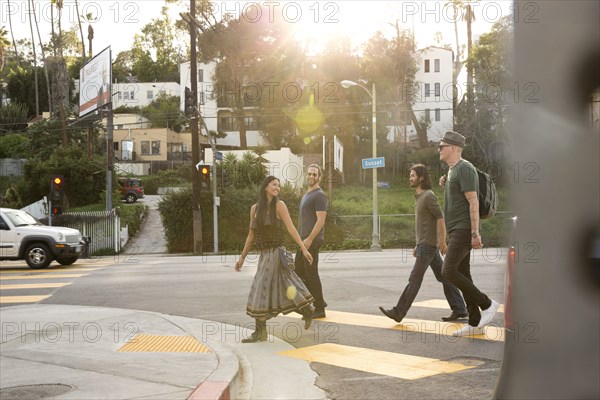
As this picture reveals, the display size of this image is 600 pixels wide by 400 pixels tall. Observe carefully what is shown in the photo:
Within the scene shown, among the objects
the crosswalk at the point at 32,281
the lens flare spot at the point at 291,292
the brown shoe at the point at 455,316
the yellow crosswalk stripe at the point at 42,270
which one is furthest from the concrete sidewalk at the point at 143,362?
the yellow crosswalk stripe at the point at 42,270

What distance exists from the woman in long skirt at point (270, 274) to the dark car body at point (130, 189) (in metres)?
38.5

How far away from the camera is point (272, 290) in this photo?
7.60 m

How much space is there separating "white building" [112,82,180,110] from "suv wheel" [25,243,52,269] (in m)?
55.4

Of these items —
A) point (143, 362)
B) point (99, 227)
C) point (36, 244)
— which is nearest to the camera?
point (143, 362)

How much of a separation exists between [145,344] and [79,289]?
6.23m

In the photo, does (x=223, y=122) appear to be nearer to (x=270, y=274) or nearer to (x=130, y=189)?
(x=130, y=189)

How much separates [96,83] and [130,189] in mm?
7063

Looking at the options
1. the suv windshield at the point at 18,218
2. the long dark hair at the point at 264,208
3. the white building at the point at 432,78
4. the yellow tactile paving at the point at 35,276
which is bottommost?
the yellow tactile paving at the point at 35,276

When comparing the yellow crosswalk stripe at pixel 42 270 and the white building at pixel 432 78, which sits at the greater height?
the white building at pixel 432 78

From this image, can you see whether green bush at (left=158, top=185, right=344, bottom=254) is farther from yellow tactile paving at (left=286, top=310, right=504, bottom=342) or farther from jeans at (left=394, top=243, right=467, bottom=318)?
jeans at (left=394, top=243, right=467, bottom=318)

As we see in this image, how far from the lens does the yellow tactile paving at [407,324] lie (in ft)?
25.3

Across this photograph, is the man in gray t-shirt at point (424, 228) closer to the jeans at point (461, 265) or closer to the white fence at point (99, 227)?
the jeans at point (461, 265)

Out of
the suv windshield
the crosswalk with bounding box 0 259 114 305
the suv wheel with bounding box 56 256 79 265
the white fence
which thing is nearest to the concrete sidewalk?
the crosswalk with bounding box 0 259 114 305

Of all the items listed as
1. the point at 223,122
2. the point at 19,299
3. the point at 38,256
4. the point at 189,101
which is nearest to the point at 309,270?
the point at 19,299
